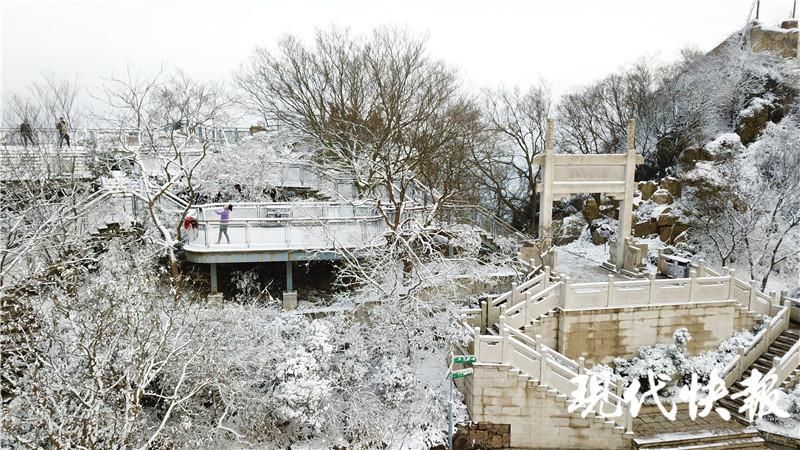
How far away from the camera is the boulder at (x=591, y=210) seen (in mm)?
29156

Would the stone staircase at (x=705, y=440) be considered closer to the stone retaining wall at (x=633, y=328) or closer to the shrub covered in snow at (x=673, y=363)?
the shrub covered in snow at (x=673, y=363)

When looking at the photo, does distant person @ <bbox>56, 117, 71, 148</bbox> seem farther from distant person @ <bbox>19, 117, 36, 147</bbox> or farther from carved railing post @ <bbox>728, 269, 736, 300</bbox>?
carved railing post @ <bbox>728, 269, 736, 300</bbox>

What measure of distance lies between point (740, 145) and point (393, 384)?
24082 mm

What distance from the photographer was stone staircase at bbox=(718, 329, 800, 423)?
571 inches

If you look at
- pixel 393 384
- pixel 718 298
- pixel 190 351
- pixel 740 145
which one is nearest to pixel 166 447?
pixel 190 351

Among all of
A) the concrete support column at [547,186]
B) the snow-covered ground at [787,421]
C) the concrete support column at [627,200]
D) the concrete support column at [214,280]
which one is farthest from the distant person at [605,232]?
the concrete support column at [214,280]

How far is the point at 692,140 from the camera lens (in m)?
31.1

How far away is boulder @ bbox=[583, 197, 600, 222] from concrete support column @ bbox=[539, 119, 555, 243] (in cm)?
1204

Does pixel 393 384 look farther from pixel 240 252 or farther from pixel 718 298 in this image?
pixel 718 298

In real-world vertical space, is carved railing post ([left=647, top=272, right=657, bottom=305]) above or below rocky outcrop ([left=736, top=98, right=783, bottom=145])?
below

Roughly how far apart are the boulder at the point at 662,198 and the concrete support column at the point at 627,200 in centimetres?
955

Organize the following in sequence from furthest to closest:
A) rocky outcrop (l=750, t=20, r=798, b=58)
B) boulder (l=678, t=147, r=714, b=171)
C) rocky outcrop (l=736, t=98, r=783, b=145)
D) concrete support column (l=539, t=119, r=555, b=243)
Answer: rocky outcrop (l=750, t=20, r=798, b=58) → rocky outcrop (l=736, t=98, r=783, b=145) → boulder (l=678, t=147, r=714, b=171) → concrete support column (l=539, t=119, r=555, b=243)

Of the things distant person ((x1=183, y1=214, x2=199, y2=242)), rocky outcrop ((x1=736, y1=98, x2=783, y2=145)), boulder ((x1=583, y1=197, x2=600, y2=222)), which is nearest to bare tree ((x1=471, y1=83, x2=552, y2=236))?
boulder ((x1=583, y1=197, x2=600, y2=222))

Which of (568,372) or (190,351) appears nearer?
(190,351)
